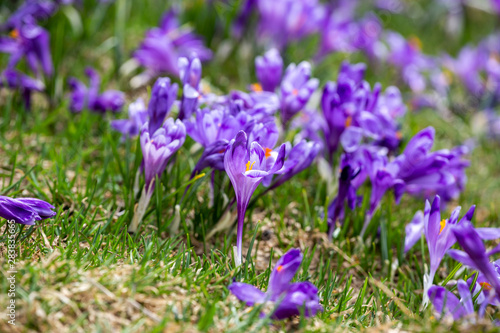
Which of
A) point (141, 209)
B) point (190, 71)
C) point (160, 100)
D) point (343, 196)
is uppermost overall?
point (190, 71)

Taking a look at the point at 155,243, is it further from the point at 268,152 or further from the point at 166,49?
the point at 166,49

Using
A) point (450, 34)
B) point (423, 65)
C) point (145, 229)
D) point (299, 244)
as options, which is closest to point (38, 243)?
point (145, 229)

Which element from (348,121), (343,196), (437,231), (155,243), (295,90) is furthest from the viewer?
(295,90)

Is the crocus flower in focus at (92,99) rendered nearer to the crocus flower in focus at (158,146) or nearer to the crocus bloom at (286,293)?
the crocus flower in focus at (158,146)

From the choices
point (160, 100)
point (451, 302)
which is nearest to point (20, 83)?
point (160, 100)

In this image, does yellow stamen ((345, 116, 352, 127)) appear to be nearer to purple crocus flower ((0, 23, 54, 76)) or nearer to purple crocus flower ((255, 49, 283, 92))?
purple crocus flower ((255, 49, 283, 92))

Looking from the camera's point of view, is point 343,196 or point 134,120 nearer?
point 343,196

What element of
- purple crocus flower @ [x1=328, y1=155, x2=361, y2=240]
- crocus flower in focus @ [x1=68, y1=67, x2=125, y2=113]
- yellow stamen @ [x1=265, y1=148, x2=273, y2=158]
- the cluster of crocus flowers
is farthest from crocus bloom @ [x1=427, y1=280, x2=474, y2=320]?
the cluster of crocus flowers

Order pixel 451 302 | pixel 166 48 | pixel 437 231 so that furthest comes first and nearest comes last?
pixel 166 48 → pixel 437 231 → pixel 451 302
